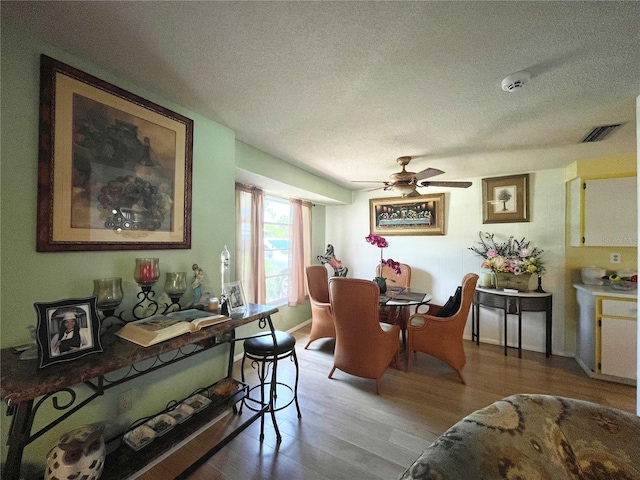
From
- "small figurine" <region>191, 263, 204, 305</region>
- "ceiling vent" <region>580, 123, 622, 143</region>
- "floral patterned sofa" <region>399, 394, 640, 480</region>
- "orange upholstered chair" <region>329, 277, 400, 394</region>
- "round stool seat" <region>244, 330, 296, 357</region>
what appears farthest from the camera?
"orange upholstered chair" <region>329, 277, 400, 394</region>

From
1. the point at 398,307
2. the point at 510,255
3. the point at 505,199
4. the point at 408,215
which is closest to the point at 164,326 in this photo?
the point at 398,307

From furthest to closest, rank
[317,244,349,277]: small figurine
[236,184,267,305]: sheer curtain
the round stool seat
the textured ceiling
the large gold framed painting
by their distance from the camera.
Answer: [317,244,349,277]: small figurine → [236,184,267,305]: sheer curtain → the round stool seat → the large gold framed painting → the textured ceiling

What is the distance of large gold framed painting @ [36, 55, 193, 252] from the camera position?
3.83ft

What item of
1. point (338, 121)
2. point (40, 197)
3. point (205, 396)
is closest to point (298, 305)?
point (205, 396)

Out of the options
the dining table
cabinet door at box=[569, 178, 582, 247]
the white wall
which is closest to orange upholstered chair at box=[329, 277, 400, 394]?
the dining table

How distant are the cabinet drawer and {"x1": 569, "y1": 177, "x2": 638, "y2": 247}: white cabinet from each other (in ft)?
2.25

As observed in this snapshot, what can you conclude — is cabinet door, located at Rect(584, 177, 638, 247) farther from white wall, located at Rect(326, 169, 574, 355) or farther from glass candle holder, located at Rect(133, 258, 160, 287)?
glass candle holder, located at Rect(133, 258, 160, 287)

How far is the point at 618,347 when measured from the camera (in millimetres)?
2445

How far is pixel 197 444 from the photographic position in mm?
1685

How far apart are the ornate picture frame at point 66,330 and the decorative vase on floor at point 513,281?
3971 mm

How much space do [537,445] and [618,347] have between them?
2.86 m

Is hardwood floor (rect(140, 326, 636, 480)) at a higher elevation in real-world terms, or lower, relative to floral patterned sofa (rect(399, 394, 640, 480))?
lower

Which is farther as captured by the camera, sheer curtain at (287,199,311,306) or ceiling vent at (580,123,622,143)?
sheer curtain at (287,199,311,306)

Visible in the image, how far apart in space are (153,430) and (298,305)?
109 inches
